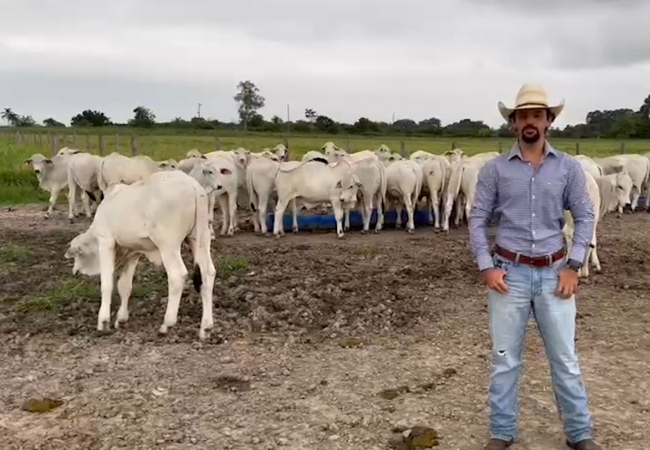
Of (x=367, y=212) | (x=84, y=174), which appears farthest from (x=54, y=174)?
(x=367, y=212)

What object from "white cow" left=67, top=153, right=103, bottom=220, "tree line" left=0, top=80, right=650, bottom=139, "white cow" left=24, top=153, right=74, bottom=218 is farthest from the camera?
"tree line" left=0, top=80, right=650, bottom=139

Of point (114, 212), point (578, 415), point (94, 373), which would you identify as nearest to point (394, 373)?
point (578, 415)

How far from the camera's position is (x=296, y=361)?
6.36 metres

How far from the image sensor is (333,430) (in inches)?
194

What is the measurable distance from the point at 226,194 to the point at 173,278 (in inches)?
266

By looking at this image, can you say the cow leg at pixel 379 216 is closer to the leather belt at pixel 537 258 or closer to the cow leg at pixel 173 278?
the cow leg at pixel 173 278

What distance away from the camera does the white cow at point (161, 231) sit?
6988 millimetres

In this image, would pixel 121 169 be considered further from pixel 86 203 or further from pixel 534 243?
pixel 534 243

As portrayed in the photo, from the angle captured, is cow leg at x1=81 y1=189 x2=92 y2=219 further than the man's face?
Yes

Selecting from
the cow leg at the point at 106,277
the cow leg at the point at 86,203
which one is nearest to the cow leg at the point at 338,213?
the cow leg at the point at 86,203

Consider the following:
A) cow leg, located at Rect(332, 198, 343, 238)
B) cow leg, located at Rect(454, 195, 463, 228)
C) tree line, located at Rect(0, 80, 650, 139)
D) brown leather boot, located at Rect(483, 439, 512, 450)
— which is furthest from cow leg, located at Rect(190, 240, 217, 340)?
tree line, located at Rect(0, 80, 650, 139)

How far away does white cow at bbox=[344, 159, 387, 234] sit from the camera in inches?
548

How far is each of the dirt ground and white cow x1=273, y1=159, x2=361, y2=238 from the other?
291 centimetres

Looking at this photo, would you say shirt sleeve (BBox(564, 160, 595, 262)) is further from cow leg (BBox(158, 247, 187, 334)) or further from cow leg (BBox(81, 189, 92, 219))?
cow leg (BBox(81, 189, 92, 219))
